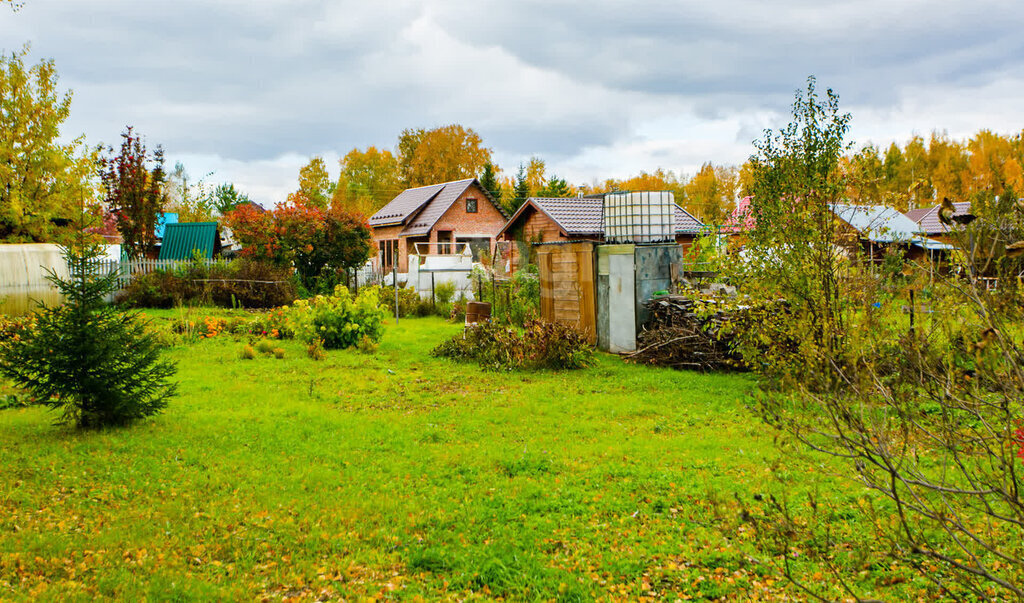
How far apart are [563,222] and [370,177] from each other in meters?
44.4

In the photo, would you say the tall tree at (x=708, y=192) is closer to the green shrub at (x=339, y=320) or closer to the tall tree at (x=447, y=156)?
the tall tree at (x=447, y=156)

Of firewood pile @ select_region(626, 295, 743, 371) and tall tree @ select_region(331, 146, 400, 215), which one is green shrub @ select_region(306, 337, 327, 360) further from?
tall tree @ select_region(331, 146, 400, 215)

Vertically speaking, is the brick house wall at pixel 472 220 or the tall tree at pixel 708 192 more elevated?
the tall tree at pixel 708 192

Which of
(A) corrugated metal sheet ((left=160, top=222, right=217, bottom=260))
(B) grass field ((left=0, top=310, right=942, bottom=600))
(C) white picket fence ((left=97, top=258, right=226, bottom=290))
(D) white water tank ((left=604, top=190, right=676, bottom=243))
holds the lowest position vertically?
(B) grass field ((left=0, top=310, right=942, bottom=600))

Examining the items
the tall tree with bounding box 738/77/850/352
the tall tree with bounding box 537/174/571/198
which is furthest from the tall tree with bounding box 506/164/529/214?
the tall tree with bounding box 738/77/850/352

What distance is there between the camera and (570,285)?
13422 mm

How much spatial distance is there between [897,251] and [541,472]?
570cm

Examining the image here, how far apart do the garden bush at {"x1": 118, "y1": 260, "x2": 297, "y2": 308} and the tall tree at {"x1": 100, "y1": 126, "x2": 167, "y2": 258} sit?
325cm

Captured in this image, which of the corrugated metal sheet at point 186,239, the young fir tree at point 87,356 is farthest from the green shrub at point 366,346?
the corrugated metal sheet at point 186,239

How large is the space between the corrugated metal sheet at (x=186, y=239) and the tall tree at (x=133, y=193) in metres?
5.45

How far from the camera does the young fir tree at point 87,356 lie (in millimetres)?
6980

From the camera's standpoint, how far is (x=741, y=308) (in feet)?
32.1

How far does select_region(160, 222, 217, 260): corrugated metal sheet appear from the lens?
1167 inches

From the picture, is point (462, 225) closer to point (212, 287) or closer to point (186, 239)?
point (186, 239)
